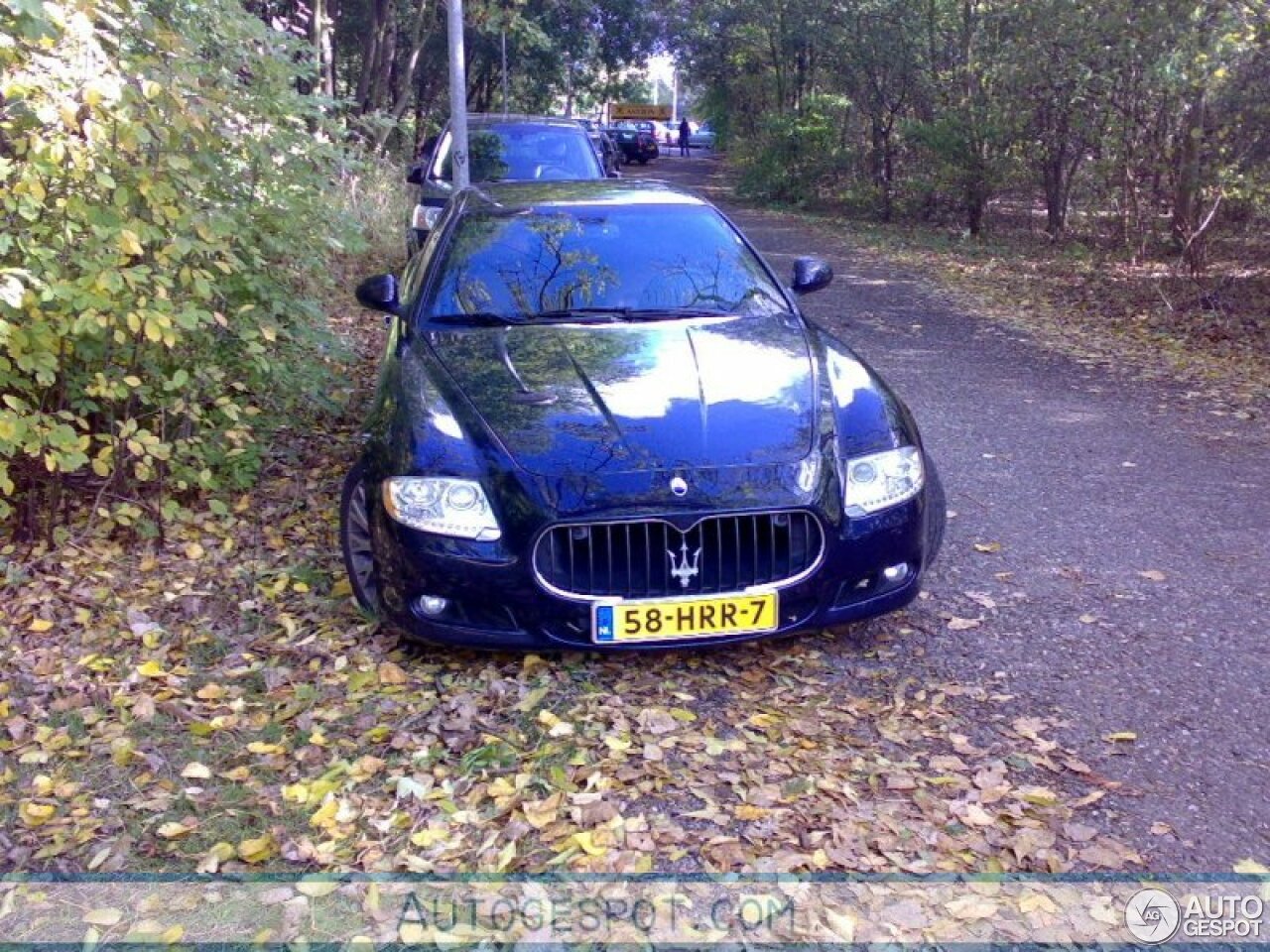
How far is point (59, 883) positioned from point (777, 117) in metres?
23.9

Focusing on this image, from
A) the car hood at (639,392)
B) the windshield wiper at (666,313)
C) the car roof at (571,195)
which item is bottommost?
the car hood at (639,392)

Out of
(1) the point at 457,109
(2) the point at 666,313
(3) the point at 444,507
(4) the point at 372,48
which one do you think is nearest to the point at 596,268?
(2) the point at 666,313

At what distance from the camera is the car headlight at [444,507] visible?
369 centimetres

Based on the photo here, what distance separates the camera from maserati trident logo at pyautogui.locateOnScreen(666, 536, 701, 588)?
3.68 meters

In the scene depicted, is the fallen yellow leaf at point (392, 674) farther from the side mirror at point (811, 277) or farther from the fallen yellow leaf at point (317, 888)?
the side mirror at point (811, 277)

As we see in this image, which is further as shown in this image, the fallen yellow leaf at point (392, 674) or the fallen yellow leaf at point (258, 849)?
the fallen yellow leaf at point (392, 674)

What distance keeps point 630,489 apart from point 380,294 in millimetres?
2032

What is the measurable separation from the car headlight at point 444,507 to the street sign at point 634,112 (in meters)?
45.0

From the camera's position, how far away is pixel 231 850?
305 centimetres

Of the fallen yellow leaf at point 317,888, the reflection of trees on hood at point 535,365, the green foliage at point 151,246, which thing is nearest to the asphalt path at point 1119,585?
the reflection of trees on hood at point 535,365

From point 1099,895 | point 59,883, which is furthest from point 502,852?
point 1099,895

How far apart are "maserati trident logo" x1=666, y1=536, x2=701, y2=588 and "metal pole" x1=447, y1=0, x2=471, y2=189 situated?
811 centimetres

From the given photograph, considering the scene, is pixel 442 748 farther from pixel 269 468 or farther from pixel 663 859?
pixel 269 468

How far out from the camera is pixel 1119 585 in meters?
4.64
